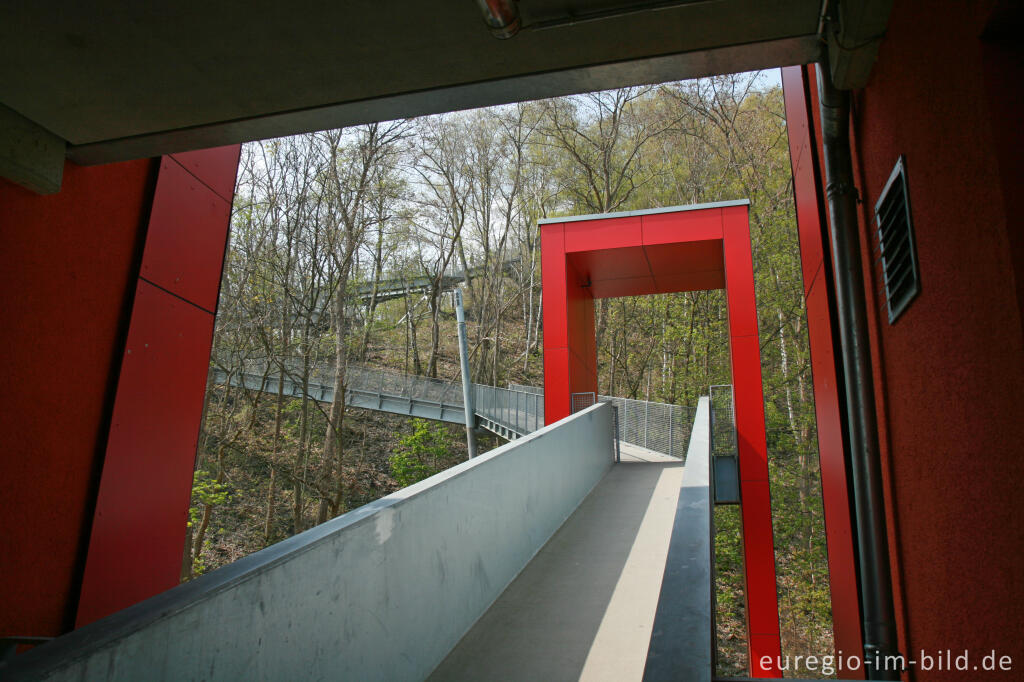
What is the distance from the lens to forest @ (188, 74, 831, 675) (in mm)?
19328

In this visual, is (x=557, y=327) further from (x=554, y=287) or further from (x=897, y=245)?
(x=897, y=245)

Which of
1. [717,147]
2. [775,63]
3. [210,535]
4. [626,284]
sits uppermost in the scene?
[717,147]

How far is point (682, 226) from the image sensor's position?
11.8 meters

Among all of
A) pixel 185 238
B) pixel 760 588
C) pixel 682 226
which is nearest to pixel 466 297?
pixel 682 226

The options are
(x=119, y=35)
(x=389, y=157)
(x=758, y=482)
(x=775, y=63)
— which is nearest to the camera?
(x=119, y=35)

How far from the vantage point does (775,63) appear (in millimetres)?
3541

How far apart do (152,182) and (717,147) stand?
2407 cm

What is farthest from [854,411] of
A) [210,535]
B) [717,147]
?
[717,147]

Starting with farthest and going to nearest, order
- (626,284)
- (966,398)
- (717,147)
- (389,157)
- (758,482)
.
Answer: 1. (717,147)
2. (389,157)
3. (626,284)
4. (758,482)
5. (966,398)

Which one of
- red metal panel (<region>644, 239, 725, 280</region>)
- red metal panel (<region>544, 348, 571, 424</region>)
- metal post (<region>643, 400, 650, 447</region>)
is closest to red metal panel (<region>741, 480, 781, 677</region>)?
red metal panel (<region>544, 348, 571, 424</region>)

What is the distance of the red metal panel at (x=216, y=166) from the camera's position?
4804 millimetres

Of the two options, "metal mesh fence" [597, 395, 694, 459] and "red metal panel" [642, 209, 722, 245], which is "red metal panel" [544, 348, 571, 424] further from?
"metal mesh fence" [597, 395, 694, 459]

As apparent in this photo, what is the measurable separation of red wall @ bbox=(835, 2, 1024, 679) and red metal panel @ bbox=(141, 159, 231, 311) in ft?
14.5

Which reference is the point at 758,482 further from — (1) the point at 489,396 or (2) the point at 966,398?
(1) the point at 489,396
